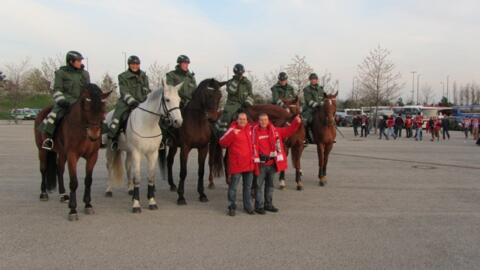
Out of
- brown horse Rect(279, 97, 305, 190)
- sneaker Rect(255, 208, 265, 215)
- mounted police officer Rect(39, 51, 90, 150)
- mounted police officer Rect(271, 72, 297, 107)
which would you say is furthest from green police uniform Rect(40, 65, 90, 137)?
mounted police officer Rect(271, 72, 297, 107)

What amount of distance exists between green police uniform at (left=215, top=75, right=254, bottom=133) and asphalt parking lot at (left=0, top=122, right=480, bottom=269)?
1682 millimetres

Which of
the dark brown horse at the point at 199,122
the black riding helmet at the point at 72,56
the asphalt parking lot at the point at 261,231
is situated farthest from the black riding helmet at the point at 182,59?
the asphalt parking lot at the point at 261,231

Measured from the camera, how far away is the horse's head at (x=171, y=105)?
7.52 metres

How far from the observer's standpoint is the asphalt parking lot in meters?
5.37

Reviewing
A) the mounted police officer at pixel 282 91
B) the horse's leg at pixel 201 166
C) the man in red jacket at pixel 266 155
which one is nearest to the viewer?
the man in red jacket at pixel 266 155

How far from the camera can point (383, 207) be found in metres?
8.44

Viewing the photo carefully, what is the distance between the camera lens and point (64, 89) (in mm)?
8250

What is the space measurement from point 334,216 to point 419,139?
27.2 metres

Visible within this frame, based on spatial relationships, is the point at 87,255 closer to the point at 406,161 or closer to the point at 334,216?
the point at 334,216

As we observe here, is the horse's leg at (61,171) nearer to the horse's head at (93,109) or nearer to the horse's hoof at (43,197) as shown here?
the horse's hoof at (43,197)

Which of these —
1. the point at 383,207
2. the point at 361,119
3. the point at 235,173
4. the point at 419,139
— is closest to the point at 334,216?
the point at 383,207

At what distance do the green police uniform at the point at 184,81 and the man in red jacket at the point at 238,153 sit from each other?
1.81m

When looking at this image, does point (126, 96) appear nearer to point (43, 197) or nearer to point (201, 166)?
point (201, 166)

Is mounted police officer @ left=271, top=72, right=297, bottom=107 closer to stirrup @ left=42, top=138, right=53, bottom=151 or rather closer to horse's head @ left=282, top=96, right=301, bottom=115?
horse's head @ left=282, top=96, right=301, bottom=115
